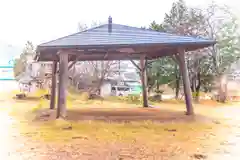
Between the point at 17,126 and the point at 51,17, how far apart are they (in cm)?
Result: 86

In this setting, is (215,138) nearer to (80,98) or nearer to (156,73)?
(80,98)

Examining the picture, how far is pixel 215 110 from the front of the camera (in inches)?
138

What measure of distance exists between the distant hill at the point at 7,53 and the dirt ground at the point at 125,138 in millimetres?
487

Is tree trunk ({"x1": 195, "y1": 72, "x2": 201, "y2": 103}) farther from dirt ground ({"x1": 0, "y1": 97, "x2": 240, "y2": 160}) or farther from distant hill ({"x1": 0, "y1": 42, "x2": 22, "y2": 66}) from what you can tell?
distant hill ({"x1": 0, "y1": 42, "x2": 22, "y2": 66})

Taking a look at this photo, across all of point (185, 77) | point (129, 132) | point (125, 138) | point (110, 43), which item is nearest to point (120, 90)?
point (185, 77)

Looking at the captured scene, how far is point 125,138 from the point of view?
6.53 feet

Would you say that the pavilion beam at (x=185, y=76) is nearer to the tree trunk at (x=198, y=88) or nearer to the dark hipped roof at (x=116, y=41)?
the dark hipped roof at (x=116, y=41)

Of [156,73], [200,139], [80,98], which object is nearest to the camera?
[200,139]

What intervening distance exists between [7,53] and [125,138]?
112cm

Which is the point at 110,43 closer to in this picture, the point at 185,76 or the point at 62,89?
the point at 62,89

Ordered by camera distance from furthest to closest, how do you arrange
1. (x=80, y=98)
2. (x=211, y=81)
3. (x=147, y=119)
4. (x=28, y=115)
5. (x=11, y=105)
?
(x=80, y=98), (x=211, y=81), (x=11, y=105), (x=28, y=115), (x=147, y=119)

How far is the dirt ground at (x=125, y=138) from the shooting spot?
59.5 inches

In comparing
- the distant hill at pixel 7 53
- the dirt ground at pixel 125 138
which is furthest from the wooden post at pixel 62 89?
the distant hill at pixel 7 53

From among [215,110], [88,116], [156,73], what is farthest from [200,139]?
[156,73]
